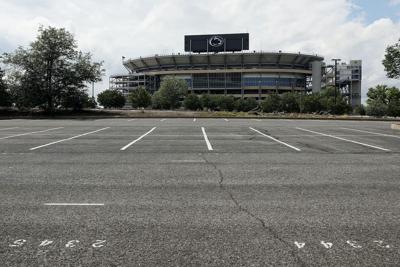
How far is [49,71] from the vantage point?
46562mm

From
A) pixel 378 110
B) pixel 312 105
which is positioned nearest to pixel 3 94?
pixel 312 105

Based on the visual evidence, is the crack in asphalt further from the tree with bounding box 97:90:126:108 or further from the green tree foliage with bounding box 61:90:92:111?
the tree with bounding box 97:90:126:108

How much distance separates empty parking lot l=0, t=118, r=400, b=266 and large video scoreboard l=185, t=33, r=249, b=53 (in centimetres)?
12518

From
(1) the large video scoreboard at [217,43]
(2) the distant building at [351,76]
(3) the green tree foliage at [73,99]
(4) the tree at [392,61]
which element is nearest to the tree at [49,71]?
(3) the green tree foliage at [73,99]

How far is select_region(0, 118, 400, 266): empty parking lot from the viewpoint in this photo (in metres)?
4.19

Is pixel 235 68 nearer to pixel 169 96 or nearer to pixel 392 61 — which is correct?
pixel 169 96

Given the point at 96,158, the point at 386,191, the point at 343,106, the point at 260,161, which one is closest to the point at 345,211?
the point at 386,191

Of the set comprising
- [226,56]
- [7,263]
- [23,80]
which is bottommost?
[7,263]

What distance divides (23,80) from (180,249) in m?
46.0

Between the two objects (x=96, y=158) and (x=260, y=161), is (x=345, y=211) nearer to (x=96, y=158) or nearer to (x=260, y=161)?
(x=260, y=161)

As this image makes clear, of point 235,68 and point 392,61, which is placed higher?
point 235,68

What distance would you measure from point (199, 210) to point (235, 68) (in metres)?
138

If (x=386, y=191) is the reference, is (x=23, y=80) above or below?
above

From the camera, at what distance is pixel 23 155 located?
11750 mm
